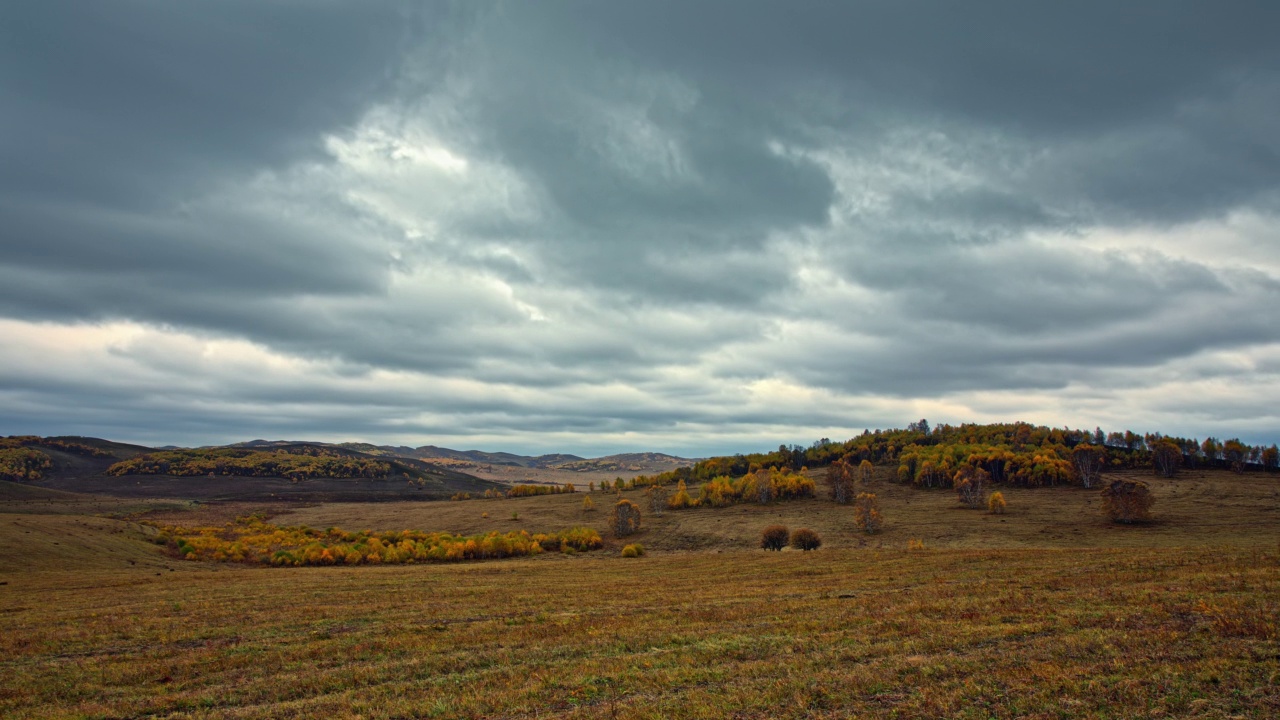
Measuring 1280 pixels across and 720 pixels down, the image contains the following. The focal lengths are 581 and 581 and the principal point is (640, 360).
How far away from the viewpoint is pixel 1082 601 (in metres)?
22.4

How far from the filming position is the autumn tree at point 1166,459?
483ft

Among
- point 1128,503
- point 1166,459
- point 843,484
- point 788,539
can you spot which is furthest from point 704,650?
point 1166,459

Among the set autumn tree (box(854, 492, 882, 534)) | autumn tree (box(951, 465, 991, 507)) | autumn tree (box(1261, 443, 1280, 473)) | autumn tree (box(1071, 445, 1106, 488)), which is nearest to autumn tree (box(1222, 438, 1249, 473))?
autumn tree (box(1261, 443, 1280, 473))

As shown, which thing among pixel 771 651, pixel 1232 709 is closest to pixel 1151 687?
pixel 1232 709

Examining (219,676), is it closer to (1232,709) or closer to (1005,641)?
(1005,641)

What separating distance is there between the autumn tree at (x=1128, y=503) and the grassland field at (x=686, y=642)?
6833 cm

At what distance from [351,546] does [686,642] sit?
88861 mm

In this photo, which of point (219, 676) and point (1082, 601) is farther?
point (1082, 601)

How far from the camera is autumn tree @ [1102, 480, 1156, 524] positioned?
301 feet

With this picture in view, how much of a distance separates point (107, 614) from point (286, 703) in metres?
23.2

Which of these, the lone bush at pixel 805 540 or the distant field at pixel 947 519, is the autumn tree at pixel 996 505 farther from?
the lone bush at pixel 805 540

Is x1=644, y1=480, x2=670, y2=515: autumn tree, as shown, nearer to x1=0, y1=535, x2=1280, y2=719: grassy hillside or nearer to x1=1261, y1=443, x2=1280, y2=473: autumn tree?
x1=0, y1=535, x2=1280, y2=719: grassy hillside

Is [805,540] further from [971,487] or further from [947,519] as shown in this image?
[971,487]

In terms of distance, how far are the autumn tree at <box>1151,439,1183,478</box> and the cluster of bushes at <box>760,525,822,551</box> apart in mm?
117510
